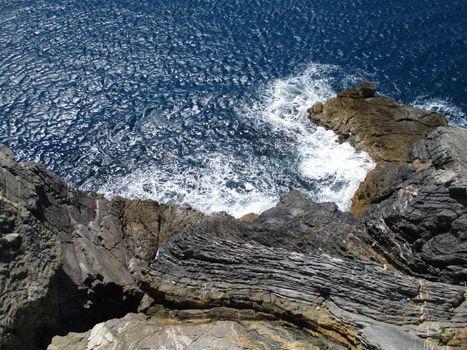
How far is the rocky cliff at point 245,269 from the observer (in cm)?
2602

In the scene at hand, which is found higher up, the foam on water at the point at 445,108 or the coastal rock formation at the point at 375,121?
the foam on water at the point at 445,108

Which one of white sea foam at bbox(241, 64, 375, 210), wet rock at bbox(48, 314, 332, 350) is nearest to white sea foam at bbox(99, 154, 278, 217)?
white sea foam at bbox(241, 64, 375, 210)

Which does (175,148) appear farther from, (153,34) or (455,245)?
(455,245)

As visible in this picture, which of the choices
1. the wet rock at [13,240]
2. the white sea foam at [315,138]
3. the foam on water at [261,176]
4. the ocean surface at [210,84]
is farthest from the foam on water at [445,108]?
the wet rock at [13,240]

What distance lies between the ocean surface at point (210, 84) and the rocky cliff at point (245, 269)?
30.7ft

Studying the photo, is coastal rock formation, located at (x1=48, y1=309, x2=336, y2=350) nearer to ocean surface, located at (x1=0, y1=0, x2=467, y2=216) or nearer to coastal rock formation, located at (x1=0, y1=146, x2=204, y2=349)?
coastal rock formation, located at (x1=0, y1=146, x2=204, y2=349)

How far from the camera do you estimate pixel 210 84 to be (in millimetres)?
61312

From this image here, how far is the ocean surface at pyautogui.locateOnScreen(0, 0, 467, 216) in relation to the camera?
Answer: 5181 cm

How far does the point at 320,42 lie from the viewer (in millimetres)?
66062

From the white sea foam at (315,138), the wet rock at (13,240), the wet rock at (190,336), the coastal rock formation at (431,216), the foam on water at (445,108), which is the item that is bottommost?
the wet rock at (190,336)

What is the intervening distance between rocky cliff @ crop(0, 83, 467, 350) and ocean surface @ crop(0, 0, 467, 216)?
9.37 m

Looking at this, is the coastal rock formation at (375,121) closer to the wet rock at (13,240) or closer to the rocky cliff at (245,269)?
the rocky cliff at (245,269)

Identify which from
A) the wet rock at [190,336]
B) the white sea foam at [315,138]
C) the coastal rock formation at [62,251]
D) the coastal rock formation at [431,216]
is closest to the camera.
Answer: the wet rock at [190,336]

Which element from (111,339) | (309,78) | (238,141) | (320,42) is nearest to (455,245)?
(111,339)
